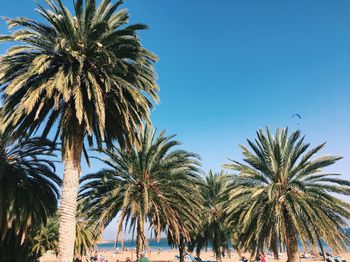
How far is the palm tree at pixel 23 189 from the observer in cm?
1797

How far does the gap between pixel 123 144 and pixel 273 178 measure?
928cm

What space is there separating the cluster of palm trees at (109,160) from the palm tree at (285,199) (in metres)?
0.06

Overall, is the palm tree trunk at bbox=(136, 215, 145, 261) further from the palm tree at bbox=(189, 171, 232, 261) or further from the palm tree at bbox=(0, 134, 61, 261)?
the palm tree at bbox=(189, 171, 232, 261)

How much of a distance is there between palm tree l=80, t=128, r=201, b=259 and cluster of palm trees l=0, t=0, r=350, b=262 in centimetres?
7

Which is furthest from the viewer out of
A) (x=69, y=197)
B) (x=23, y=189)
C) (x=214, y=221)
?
(x=214, y=221)

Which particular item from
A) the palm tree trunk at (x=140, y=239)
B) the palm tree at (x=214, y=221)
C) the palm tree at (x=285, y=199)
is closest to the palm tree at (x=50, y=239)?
the palm tree trunk at (x=140, y=239)

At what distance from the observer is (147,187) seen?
22.2 meters

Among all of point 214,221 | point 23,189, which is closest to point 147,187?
point 23,189

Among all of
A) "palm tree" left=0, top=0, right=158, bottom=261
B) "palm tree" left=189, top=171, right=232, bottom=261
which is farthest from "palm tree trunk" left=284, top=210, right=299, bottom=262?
"palm tree" left=189, top=171, right=232, bottom=261

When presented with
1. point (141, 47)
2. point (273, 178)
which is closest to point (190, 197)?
point (273, 178)

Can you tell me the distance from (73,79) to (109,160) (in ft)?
28.2

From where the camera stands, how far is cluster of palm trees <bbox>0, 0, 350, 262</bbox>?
14.8m

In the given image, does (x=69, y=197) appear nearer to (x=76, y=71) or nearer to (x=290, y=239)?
(x=76, y=71)

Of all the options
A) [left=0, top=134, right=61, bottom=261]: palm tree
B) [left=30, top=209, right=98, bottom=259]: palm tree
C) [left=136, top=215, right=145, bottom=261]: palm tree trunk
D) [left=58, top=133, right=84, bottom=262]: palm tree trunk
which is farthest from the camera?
[left=30, top=209, right=98, bottom=259]: palm tree
